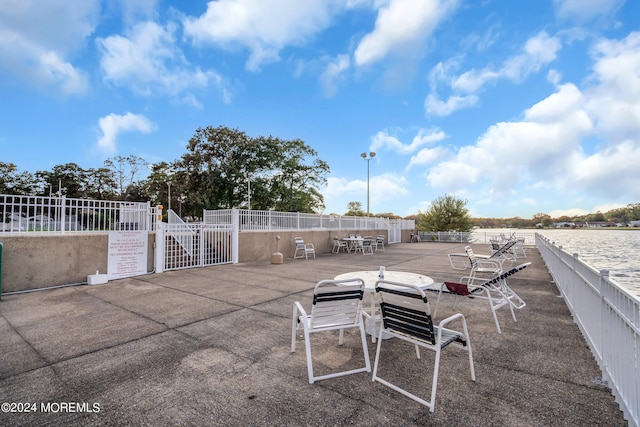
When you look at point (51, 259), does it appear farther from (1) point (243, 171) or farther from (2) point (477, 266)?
(1) point (243, 171)

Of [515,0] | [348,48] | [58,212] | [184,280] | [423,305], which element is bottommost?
[184,280]

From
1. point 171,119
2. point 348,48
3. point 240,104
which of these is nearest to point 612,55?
point 348,48

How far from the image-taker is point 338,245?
46.0 feet

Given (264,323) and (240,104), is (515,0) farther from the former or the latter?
(240,104)

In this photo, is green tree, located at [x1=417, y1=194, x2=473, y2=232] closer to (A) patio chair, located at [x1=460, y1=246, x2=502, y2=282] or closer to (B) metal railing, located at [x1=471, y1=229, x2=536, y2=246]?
(B) metal railing, located at [x1=471, y1=229, x2=536, y2=246]

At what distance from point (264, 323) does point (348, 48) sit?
1442 centimetres

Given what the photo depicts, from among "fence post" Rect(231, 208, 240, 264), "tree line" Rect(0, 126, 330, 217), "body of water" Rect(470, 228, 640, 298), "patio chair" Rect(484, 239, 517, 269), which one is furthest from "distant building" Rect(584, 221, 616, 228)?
"fence post" Rect(231, 208, 240, 264)

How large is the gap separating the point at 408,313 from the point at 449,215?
2597 centimetres

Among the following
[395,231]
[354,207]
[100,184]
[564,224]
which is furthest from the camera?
[354,207]

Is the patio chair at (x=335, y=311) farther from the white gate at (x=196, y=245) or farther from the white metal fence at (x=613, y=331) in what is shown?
the white gate at (x=196, y=245)

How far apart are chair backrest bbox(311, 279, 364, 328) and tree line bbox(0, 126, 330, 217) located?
24.1 meters

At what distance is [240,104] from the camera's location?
2023cm

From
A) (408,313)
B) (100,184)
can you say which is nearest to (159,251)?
(408,313)

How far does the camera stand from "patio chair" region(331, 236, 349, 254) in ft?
46.4
